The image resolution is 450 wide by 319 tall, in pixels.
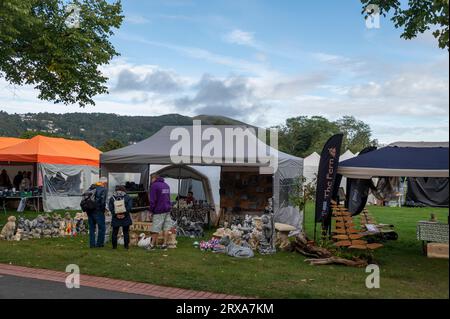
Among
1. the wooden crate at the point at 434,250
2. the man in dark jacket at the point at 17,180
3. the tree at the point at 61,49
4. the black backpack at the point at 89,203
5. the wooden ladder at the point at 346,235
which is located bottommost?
the wooden crate at the point at 434,250

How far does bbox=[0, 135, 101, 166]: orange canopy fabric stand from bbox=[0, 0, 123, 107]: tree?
396 cm

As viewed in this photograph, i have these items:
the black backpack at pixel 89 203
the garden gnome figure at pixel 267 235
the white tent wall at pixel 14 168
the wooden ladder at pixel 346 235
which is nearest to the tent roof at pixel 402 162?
the wooden ladder at pixel 346 235

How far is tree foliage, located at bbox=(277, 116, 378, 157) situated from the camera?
3098 inches

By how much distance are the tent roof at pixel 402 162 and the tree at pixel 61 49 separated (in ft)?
28.5

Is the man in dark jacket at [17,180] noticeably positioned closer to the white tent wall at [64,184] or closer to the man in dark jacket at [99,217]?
the white tent wall at [64,184]

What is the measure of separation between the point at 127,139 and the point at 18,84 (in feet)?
153

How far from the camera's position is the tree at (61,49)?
562 inches

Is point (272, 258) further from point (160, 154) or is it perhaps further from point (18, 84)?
point (18, 84)

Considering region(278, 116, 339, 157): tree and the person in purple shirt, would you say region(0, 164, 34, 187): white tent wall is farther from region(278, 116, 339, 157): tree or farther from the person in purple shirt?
region(278, 116, 339, 157): tree

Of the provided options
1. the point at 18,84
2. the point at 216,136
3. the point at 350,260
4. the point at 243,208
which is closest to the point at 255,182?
the point at 243,208

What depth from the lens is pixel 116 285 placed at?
23.7 ft

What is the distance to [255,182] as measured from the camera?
1641cm

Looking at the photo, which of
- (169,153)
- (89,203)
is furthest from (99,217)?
(169,153)

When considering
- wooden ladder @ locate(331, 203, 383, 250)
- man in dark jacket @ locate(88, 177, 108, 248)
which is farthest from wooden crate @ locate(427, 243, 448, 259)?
man in dark jacket @ locate(88, 177, 108, 248)
